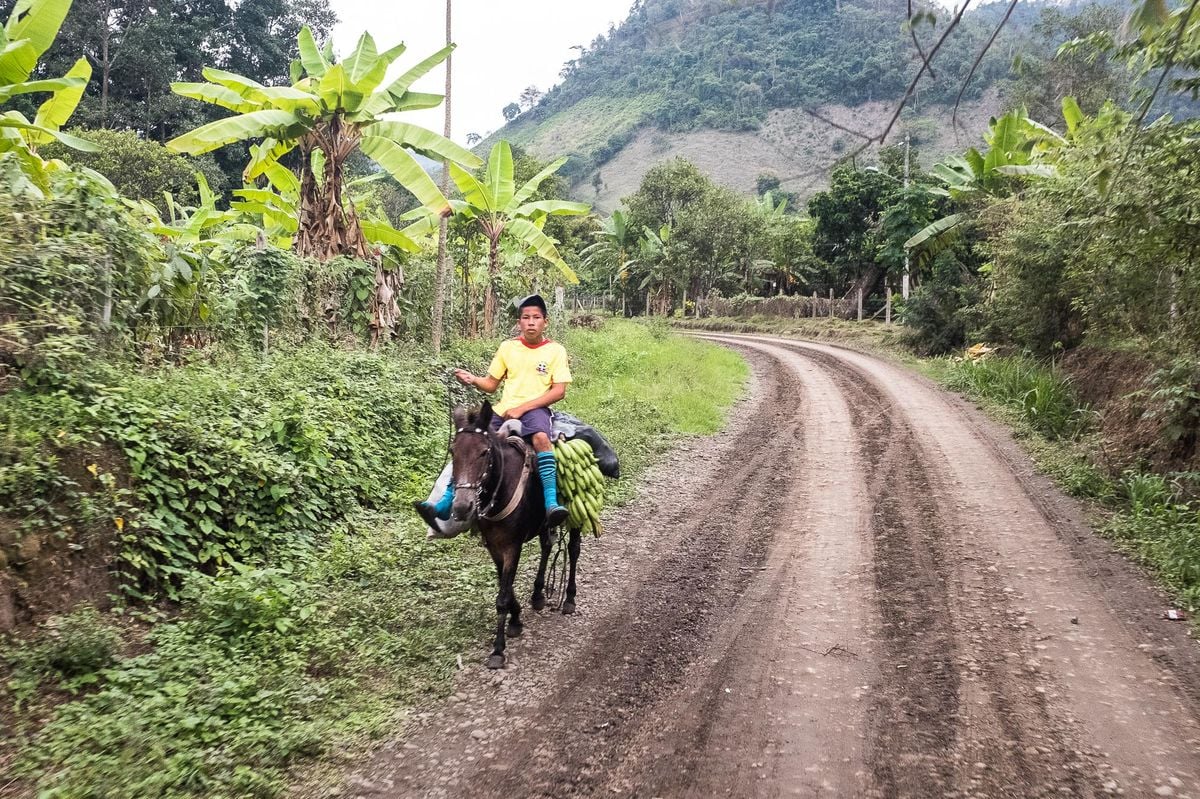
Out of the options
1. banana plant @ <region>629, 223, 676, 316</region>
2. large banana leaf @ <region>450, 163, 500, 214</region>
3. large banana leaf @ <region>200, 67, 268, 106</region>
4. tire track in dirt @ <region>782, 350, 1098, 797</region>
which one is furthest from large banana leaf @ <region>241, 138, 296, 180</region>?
banana plant @ <region>629, 223, 676, 316</region>

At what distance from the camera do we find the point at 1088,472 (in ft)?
31.1

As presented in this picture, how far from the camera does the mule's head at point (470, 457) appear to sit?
4.59 m

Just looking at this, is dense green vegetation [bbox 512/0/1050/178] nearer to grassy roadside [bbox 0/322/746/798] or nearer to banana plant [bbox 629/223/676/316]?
banana plant [bbox 629/223/676/316]

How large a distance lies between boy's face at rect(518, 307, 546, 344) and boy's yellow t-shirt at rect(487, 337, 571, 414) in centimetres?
7

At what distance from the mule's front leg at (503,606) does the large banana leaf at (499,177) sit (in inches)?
485

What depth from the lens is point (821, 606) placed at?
6094 millimetres

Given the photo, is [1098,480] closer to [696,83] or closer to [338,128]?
[338,128]

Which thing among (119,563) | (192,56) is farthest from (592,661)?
(192,56)

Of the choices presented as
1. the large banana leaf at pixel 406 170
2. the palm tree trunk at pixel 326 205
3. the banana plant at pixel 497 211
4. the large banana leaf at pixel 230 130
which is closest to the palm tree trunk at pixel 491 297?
the banana plant at pixel 497 211

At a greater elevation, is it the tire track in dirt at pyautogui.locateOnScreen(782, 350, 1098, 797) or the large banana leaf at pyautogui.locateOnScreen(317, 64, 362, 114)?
the large banana leaf at pyautogui.locateOnScreen(317, 64, 362, 114)

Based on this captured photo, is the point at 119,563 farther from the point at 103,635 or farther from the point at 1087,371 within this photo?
the point at 1087,371

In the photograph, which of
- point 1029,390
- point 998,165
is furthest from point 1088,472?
point 998,165

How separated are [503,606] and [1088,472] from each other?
8179mm

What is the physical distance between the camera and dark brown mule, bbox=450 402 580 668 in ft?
15.4
